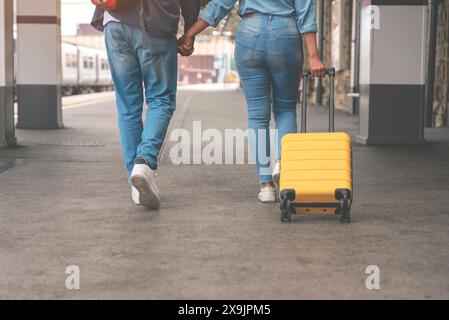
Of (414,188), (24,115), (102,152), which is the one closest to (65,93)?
(24,115)

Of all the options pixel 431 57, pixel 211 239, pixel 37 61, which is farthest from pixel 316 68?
pixel 431 57

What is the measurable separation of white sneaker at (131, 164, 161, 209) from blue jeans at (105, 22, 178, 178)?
0.15 meters

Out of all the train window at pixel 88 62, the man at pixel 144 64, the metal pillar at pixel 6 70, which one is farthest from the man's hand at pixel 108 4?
the train window at pixel 88 62

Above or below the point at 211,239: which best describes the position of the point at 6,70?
above

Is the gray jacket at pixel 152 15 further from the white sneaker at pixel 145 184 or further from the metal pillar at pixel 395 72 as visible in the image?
the metal pillar at pixel 395 72

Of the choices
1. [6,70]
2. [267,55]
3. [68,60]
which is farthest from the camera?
[68,60]

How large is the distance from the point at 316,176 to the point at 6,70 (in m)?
5.32

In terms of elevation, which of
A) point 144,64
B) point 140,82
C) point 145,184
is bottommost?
point 145,184

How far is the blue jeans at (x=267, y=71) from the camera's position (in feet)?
15.7

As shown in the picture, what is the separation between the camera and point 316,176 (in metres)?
4.26

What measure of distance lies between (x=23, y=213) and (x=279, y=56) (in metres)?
1.72

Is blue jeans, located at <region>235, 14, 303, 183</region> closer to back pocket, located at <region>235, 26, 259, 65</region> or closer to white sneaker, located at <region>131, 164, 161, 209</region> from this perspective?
back pocket, located at <region>235, 26, 259, 65</region>

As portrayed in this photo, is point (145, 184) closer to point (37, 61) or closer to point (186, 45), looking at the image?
point (186, 45)

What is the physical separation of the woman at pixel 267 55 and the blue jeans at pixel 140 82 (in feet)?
0.55
